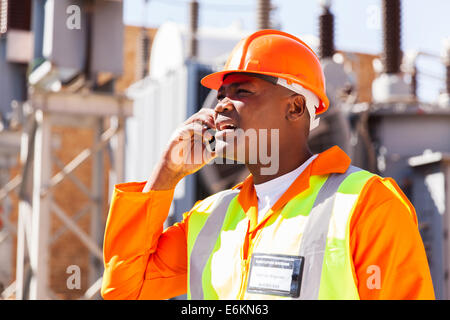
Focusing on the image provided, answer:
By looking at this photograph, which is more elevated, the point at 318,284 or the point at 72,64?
the point at 72,64

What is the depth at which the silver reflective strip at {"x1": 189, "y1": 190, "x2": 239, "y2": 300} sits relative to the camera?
1.88 metres

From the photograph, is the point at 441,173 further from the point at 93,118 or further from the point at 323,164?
the point at 323,164

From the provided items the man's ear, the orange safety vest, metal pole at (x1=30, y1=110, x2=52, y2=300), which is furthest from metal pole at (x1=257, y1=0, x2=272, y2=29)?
the man's ear

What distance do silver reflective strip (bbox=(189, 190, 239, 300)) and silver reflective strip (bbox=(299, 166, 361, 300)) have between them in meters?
0.40

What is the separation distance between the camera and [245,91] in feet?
6.09

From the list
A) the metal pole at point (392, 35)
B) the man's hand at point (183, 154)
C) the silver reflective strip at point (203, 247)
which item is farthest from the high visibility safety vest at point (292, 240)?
the metal pole at point (392, 35)

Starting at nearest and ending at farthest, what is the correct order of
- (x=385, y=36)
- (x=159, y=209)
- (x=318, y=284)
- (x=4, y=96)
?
(x=318, y=284)
(x=159, y=209)
(x=385, y=36)
(x=4, y=96)

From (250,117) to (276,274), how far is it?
19.9 inches

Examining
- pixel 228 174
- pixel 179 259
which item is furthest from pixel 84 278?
pixel 179 259

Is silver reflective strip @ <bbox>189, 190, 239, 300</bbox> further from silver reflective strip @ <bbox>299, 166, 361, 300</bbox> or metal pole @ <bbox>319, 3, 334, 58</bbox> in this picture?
metal pole @ <bbox>319, 3, 334, 58</bbox>

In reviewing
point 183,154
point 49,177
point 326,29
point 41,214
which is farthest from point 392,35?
point 183,154

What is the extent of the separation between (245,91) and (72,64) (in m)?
4.35

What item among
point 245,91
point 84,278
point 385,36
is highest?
point 385,36

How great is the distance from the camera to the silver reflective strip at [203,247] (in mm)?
1883
